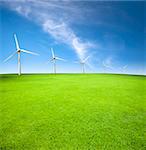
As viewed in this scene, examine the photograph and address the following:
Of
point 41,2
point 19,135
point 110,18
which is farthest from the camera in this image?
point 110,18

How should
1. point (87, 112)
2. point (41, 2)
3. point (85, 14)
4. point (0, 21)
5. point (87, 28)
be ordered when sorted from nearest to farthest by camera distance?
point (87, 112)
point (0, 21)
point (41, 2)
point (85, 14)
point (87, 28)

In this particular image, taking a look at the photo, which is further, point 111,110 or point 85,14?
point 85,14

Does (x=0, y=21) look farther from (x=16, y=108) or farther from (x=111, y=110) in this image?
(x=111, y=110)

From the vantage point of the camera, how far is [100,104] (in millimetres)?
4270

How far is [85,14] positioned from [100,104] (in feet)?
10.3

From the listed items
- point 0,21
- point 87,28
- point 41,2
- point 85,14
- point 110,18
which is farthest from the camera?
point 87,28

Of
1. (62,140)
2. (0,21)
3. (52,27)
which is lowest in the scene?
(62,140)

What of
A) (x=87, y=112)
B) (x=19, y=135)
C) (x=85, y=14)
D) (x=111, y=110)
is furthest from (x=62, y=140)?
(x=85, y=14)

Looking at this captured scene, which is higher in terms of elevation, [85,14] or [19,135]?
[85,14]

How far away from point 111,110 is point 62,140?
1724 mm

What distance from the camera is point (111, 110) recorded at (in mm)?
3766

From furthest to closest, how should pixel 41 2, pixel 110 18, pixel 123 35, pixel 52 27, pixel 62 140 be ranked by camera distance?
1. pixel 123 35
2. pixel 52 27
3. pixel 110 18
4. pixel 41 2
5. pixel 62 140

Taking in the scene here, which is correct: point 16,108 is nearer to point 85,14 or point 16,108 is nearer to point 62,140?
point 62,140

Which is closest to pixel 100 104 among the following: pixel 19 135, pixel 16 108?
pixel 16 108
